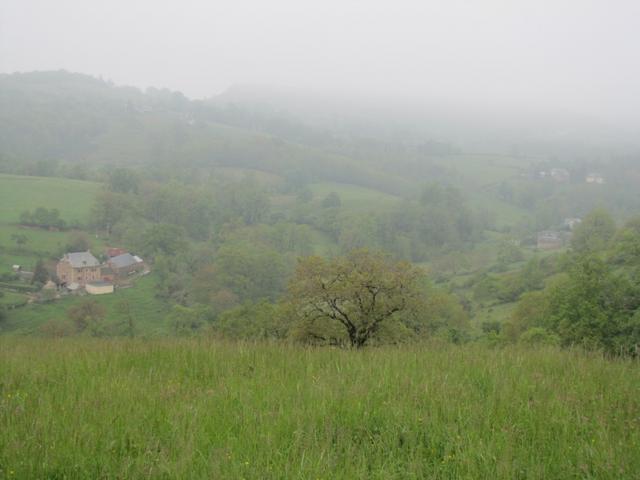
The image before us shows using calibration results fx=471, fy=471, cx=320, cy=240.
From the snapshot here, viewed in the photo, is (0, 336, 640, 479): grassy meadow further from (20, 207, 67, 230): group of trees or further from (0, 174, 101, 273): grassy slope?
(20, 207, 67, 230): group of trees

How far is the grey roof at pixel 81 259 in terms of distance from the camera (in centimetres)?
6656

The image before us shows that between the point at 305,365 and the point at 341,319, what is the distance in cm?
897

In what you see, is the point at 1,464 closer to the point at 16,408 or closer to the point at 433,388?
the point at 16,408

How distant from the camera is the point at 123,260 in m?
72.6

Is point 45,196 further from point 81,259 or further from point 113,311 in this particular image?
point 113,311

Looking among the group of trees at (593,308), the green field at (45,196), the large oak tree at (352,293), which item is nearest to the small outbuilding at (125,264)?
the green field at (45,196)

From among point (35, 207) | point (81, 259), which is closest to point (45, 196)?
point (35, 207)

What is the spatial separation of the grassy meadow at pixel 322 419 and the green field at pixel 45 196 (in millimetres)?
86493

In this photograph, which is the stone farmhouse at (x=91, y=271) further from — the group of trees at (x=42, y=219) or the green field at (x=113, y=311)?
the group of trees at (x=42, y=219)

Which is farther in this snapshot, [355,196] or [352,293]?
[355,196]

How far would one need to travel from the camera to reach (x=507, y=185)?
172 m

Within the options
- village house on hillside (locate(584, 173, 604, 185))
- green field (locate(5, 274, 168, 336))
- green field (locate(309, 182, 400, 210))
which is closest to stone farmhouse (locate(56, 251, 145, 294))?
green field (locate(5, 274, 168, 336))

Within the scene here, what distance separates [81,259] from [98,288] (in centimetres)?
705

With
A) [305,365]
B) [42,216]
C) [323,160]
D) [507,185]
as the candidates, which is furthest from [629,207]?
[305,365]
